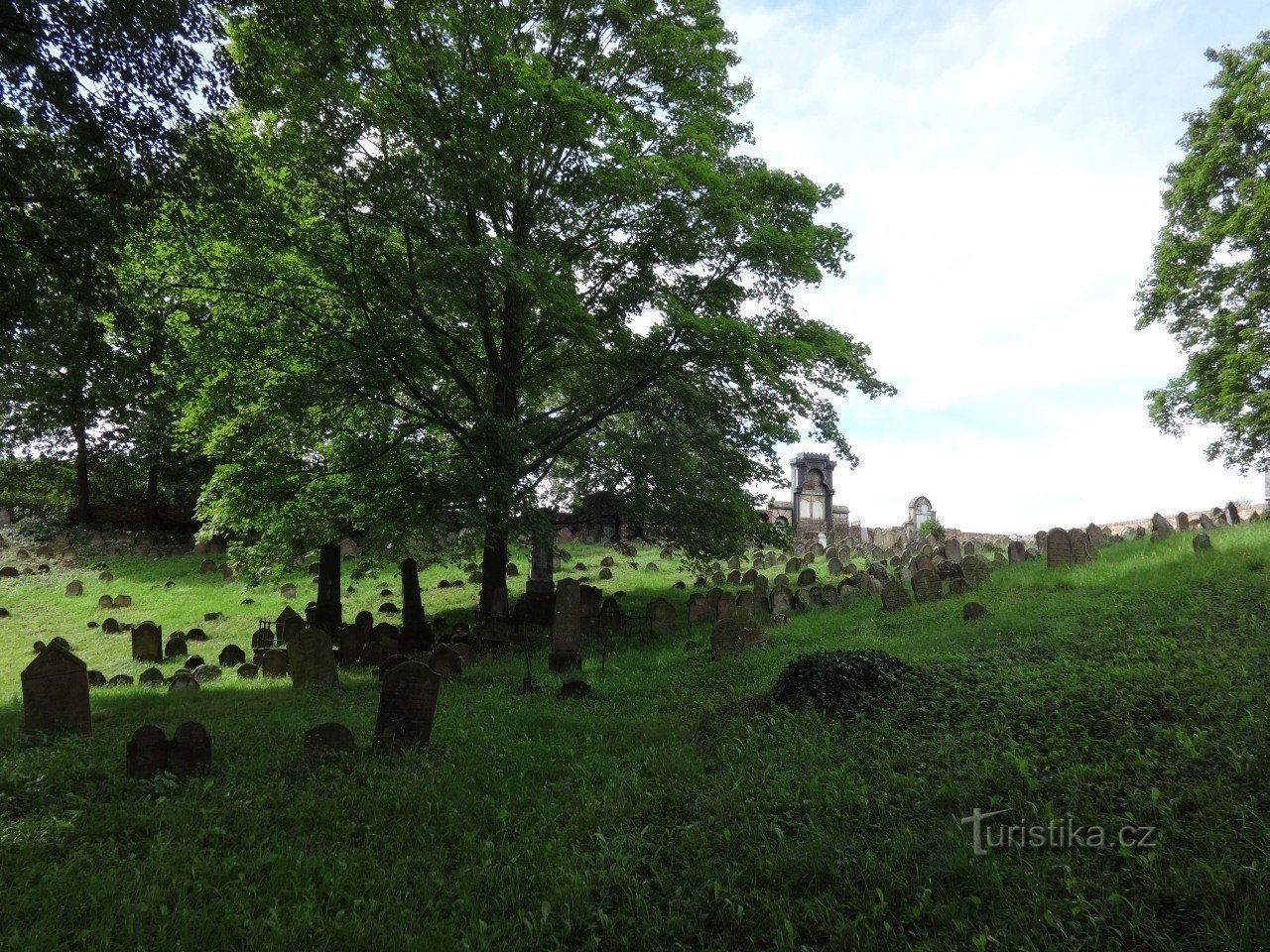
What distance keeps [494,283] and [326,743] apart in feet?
31.0

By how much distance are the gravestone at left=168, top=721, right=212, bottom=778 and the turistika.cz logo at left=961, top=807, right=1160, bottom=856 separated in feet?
21.5

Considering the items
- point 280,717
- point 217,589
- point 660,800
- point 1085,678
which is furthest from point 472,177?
point 217,589

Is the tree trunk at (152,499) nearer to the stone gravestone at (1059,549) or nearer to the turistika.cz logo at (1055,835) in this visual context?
the stone gravestone at (1059,549)

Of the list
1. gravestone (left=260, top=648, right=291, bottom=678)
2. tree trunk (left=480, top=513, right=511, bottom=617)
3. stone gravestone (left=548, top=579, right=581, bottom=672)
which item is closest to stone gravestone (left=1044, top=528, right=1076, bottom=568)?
stone gravestone (left=548, top=579, right=581, bottom=672)

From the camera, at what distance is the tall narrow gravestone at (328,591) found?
15859 millimetres

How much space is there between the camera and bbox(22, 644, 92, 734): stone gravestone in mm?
8023

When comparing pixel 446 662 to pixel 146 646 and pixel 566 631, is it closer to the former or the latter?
pixel 566 631

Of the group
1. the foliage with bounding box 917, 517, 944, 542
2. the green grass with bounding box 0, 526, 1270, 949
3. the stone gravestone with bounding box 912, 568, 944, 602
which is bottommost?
the green grass with bounding box 0, 526, 1270, 949

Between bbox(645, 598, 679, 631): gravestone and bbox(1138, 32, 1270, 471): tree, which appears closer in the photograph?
bbox(645, 598, 679, 631): gravestone

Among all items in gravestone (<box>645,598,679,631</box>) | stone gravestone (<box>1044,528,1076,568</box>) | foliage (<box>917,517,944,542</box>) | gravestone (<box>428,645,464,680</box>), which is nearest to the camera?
gravestone (<box>428,645,464,680</box>)

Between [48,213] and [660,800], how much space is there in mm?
9438

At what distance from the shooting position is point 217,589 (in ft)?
72.4

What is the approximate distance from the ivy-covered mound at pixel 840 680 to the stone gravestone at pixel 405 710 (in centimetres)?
393

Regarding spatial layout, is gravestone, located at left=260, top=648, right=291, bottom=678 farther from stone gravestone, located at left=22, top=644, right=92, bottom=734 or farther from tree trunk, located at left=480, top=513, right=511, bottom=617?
tree trunk, located at left=480, top=513, right=511, bottom=617
